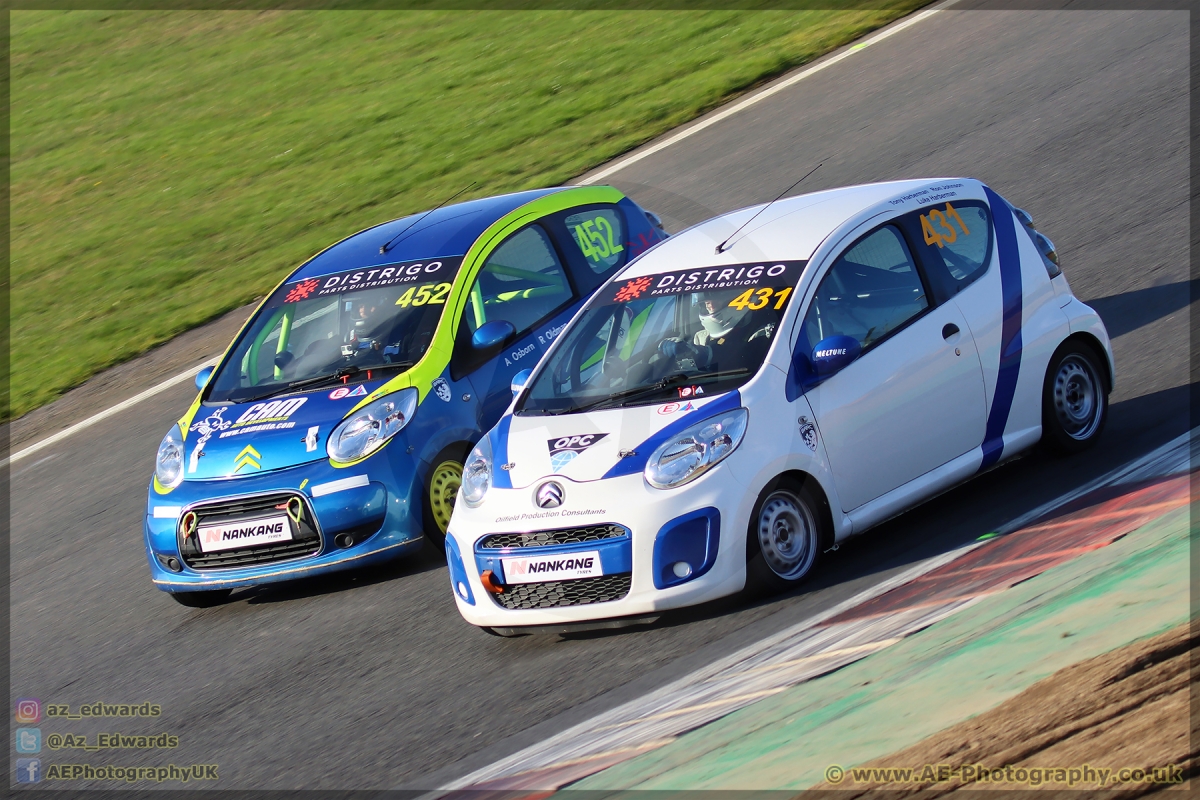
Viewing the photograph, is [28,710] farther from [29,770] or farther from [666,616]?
[666,616]

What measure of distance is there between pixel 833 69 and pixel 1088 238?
630 centimetres

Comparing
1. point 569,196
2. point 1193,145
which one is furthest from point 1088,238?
point 569,196

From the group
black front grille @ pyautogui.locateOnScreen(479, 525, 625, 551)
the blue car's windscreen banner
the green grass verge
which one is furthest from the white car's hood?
the green grass verge

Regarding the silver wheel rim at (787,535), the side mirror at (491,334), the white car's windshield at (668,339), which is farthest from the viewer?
the side mirror at (491,334)

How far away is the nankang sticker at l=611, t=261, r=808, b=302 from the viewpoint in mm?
6891

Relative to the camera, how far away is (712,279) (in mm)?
7105

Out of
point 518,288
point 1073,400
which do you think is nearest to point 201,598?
point 518,288

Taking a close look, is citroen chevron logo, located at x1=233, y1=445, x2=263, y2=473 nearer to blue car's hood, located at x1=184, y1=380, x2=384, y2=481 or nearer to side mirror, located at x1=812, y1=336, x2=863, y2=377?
blue car's hood, located at x1=184, y1=380, x2=384, y2=481

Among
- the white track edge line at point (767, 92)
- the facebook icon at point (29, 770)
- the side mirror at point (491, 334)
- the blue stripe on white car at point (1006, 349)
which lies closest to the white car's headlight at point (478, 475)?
the side mirror at point (491, 334)

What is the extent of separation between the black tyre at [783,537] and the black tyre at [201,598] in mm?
3460

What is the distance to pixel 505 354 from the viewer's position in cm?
859

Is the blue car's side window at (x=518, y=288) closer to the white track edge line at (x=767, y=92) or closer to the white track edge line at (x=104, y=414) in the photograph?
the white track edge line at (x=104, y=414)

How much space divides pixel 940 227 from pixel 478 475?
288 cm

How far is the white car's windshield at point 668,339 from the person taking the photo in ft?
21.8
